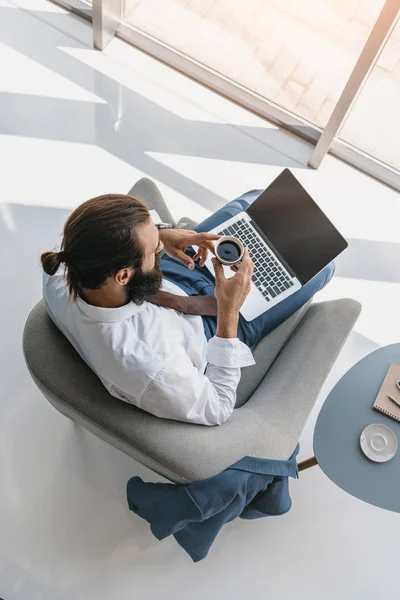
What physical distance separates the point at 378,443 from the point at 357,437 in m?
0.06

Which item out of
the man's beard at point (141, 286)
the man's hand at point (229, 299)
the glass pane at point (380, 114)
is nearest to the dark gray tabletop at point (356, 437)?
the man's hand at point (229, 299)

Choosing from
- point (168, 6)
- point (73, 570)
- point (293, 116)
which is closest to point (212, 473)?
point (73, 570)

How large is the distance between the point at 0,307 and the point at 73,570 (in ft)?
3.34

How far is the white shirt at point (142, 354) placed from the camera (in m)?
1.36

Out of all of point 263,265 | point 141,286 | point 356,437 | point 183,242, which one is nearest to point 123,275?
point 141,286

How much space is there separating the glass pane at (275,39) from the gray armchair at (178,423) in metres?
1.47

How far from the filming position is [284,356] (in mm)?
1821

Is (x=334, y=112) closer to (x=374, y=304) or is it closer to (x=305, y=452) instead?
(x=374, y=304)

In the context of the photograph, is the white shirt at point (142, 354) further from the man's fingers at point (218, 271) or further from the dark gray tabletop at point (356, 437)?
the dark gray tabletop at point (356, 437)

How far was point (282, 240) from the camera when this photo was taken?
1.93 meters

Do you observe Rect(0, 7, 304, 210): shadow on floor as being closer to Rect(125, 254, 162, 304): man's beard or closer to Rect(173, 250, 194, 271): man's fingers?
Rect(173, 250, 194, 271): man's fingers

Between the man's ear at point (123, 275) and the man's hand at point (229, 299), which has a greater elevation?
the man's ear at point (123, 275)

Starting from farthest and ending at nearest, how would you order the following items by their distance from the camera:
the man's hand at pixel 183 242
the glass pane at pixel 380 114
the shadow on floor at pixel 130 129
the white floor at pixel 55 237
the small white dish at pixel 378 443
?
the shadow on floor at pixel 130 129, the glass pane at pixel 380 114, the white floor at pixel 55 237, the man's hand at pixel 183 242, the small white dish at pixel 378 443

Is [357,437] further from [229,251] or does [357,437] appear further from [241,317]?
[229,251]
